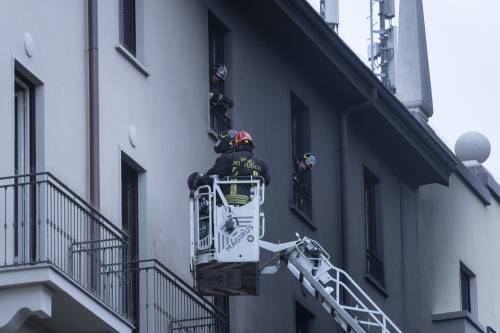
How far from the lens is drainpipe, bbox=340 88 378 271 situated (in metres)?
35.1

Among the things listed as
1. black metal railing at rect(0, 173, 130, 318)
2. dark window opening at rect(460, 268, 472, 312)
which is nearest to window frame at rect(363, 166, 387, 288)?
dark window opening at rect(460, 268, 472, 312)

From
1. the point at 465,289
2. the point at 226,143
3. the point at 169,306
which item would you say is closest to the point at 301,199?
the point at 226,143

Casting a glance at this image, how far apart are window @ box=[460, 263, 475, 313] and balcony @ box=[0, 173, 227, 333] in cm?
1561

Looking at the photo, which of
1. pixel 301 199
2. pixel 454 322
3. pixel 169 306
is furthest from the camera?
pixel 454 322

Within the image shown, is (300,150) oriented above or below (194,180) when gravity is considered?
above

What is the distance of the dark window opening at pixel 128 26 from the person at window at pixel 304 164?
215 inches

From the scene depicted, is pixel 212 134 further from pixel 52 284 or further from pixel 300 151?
pixel 52 284

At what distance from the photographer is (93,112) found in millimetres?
26609

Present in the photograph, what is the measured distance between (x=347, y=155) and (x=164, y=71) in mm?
7544

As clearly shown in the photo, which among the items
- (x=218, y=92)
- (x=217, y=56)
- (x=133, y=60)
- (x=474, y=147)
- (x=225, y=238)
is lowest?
(x=225, y=238)

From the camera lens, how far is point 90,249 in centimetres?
2461

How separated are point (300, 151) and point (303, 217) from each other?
1.53 metres

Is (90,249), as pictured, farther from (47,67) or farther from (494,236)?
(494,236)

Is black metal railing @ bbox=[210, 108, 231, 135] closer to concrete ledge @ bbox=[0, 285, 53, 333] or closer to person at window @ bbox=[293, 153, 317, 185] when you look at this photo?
person at window @ bbox=[293, 153, 317, 185]
